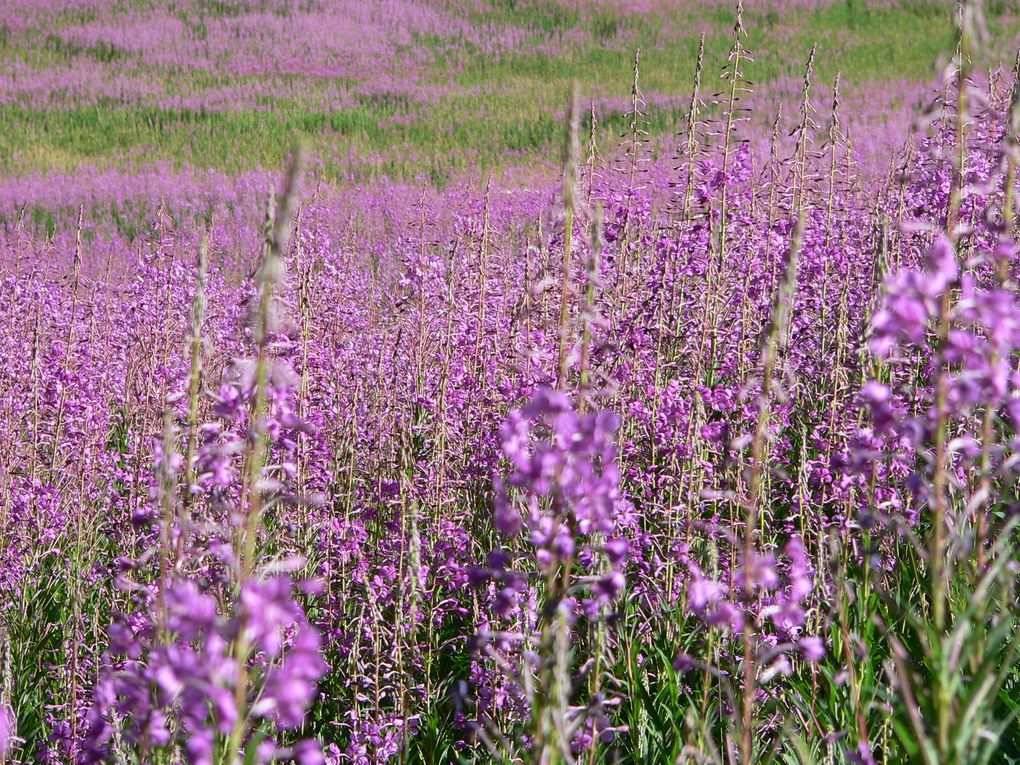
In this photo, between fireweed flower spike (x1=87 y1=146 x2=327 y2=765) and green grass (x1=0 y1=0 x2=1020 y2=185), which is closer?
fireweed flower spike (x1=87 y1=146 x2=327 y2=765)

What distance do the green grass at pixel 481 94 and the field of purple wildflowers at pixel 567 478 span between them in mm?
6684

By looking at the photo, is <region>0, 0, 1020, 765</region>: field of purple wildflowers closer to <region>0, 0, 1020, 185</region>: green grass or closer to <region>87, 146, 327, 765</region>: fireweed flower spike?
<region>87, 146, 327, 765</region>: fireweed flower spike

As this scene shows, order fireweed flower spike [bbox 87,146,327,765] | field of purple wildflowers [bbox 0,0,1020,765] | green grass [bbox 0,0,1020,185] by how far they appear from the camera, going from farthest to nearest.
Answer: green grass [bbox 0,0,1020,185], field of purple wildflowers [bbox 0,0,1020,765], fireweed flower spike [bbox 87,146,327,765]

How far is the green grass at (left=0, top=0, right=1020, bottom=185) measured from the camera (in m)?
18.8

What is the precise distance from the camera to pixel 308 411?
4.33 m

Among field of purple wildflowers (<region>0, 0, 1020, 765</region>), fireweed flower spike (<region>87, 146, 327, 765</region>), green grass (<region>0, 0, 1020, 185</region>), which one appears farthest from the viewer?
green grass (<region>0, 0, 1020, 185</region>)

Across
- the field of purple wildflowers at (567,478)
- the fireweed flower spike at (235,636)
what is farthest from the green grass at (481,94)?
the fireweed flower spike at (235,636)

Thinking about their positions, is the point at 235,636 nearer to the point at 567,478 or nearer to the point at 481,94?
the point at 567,478

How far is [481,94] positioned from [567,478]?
894 inches

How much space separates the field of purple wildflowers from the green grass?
6684mm

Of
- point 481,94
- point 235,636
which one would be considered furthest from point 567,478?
point 481,94

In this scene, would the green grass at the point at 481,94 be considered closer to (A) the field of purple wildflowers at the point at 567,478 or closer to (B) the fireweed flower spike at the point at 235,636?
(A) the field of purple wildflowers at the point at 567,478

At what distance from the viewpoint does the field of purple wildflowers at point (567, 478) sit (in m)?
1.53

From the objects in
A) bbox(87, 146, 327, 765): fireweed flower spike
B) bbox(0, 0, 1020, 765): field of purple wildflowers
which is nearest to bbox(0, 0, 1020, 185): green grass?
bbox(0, 0, 1020, 765): field of purple wildflowers
